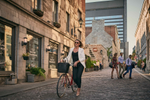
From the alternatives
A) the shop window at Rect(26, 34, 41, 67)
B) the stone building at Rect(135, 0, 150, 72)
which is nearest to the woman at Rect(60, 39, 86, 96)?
the shop window at Rect(26, 34, 41, 67)

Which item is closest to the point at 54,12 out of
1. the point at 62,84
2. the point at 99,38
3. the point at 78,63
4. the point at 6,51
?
the point at 6,51

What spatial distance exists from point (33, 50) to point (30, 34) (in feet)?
3.54

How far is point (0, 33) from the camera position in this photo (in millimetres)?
8969

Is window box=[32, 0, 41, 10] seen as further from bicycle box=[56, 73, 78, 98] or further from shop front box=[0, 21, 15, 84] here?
bicycle box=[56, 73, 78, 98]

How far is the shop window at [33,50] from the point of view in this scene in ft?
38.7

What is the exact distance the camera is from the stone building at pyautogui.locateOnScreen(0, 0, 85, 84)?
30.5 feet

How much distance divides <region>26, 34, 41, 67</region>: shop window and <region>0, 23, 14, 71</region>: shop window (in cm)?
190

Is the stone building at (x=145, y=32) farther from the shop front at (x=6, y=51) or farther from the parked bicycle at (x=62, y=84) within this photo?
the parked bicycle at (x=62, y=84)

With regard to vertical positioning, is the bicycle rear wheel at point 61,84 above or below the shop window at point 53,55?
below

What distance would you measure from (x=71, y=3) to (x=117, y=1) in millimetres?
125906

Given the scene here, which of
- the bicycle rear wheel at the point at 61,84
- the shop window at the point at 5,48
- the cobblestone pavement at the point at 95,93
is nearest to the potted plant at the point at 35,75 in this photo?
the shop window at the point at 5,48

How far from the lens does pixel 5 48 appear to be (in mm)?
9289

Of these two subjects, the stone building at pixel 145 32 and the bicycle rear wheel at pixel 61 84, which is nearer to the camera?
the bicycle rear wheel at pixel 61 84

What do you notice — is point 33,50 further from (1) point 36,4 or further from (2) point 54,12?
(2) point 54,12
